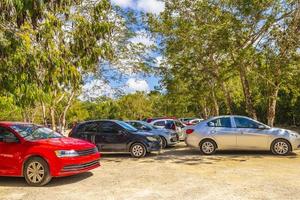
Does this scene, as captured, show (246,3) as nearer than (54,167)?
No

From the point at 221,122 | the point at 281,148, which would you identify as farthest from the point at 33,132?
the point at 281,148

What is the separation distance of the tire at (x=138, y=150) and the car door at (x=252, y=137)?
12.0ft

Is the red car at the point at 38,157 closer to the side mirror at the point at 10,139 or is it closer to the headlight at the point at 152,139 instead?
the side mirror at the point at 10,139

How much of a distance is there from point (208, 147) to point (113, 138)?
3.75m

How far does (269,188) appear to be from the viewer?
27.2ft

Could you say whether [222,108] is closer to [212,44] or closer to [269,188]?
[212,44]

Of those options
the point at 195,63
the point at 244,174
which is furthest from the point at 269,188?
the point at 195,63

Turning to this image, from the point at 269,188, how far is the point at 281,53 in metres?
9.54

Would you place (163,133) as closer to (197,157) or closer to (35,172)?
(197,157)

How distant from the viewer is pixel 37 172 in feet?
30.1

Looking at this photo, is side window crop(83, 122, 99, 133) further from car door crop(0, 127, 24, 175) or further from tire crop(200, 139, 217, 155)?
car door crop(0, 127, 24, 175)

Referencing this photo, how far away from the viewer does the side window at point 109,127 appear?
48.6 feet

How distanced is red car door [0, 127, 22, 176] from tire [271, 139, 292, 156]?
926 centimetres

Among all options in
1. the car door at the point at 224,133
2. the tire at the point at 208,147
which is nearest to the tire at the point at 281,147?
the car door at the point at 224,133
